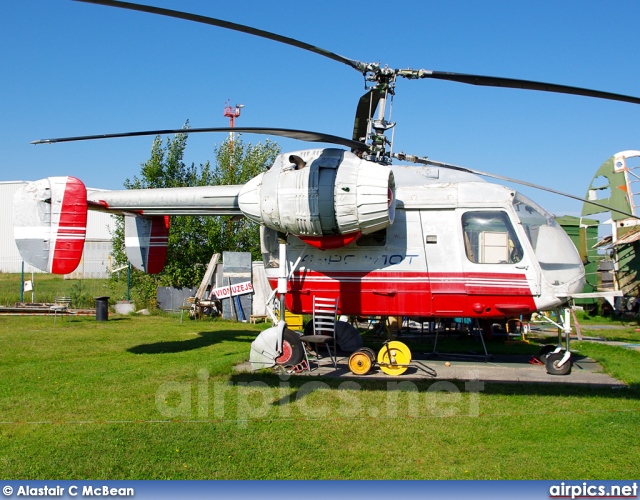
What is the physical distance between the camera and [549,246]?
9992mm

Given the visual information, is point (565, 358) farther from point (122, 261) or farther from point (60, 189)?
point (122, 261)

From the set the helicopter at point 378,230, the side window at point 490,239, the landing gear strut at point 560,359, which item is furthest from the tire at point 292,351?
the landing gear strut at point 560,359

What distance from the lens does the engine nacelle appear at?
29.1 ft

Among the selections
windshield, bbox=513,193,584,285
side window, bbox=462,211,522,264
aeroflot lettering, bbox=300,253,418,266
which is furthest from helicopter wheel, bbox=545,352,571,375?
aeroflot lettering, bbox=300,253,418,266

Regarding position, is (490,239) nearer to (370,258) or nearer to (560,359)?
(370,258)

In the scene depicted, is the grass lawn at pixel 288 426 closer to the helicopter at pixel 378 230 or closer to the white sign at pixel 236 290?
the helicopter at pixel 378 230

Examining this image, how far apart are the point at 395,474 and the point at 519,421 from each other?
251 centimetres

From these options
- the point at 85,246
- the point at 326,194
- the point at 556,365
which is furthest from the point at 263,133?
the point at 85,246

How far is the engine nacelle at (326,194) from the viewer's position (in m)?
8.88

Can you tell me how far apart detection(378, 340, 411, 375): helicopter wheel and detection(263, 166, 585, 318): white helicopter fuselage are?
62cm

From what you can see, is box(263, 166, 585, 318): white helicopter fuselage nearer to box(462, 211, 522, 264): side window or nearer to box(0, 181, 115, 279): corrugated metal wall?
box(462, 211, 522, 264): side window

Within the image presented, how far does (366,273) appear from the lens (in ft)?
34.3

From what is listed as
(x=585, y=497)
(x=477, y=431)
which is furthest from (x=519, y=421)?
(x=585, y=497)

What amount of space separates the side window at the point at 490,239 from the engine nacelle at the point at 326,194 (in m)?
1.57
